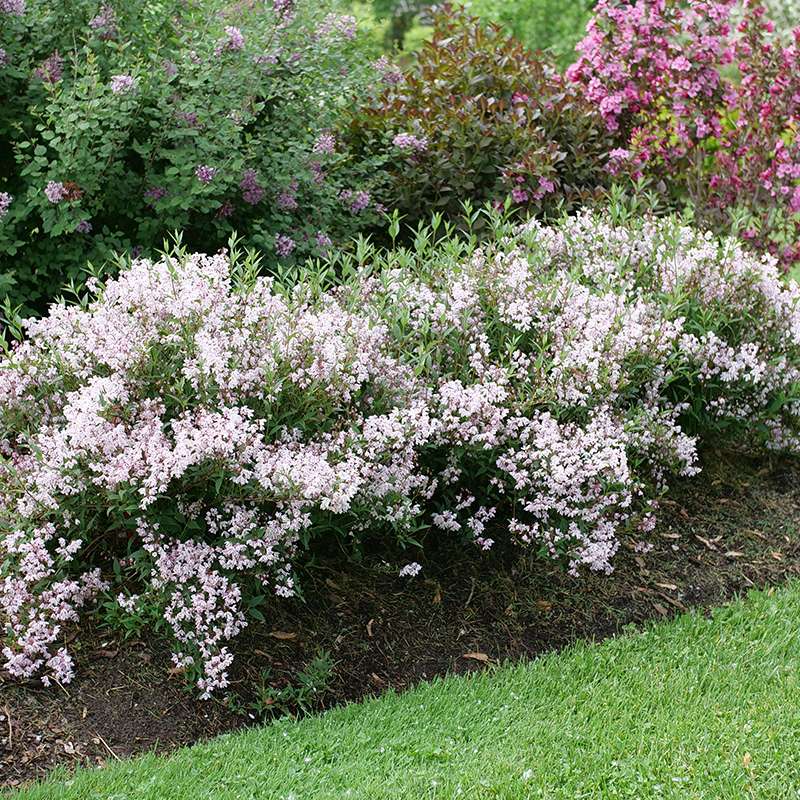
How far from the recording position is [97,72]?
5.57m

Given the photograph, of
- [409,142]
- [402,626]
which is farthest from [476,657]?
[409,142]

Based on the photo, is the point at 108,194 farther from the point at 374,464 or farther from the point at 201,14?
the point at 374,464

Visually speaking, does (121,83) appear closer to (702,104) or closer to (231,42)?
(231,42)

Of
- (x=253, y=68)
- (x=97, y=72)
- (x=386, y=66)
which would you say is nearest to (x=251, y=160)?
(x=253, y=68)

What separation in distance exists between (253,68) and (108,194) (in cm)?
101

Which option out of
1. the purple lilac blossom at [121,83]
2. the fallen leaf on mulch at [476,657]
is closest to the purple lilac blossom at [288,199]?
the purple lilac blossom at [121,83]

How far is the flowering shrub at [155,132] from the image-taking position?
219 inches

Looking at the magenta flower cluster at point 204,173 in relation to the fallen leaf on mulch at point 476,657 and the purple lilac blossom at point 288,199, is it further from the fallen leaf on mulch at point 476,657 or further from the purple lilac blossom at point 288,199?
the fallen leaf on mulch at point 476,657

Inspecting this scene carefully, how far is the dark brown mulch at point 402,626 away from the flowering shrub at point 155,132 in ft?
7.12

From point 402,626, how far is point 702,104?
198 inches

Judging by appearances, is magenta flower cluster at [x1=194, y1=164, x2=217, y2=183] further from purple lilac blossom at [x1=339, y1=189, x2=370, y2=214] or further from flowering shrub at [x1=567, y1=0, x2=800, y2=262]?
flowering shrub at [x1=567, y1=0, x2=800, y2=262]

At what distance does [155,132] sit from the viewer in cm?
576

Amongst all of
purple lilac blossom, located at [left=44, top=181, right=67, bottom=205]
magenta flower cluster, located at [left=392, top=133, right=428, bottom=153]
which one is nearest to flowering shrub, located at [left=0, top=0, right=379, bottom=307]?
purple lilac blossom, located at [left=44, top=181, right=67, bottom=205]

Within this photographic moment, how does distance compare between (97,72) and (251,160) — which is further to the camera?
A: (251,160)
